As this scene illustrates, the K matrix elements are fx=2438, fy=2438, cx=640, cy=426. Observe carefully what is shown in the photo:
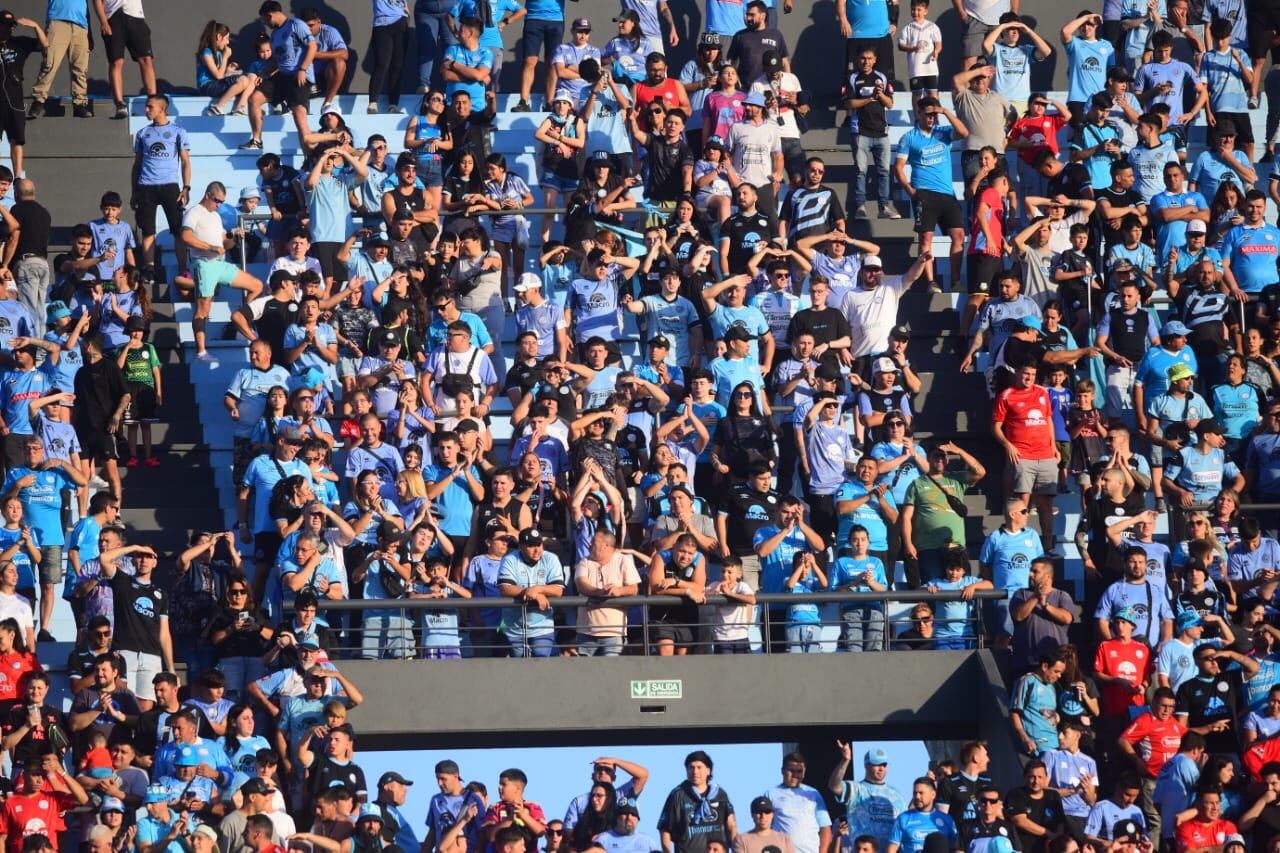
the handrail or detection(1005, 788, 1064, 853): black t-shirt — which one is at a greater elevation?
the handrail

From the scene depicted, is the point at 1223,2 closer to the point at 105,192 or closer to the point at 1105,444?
the point at 1105,444

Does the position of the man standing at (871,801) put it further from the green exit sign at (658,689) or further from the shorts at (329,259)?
the shorts at (329,259)

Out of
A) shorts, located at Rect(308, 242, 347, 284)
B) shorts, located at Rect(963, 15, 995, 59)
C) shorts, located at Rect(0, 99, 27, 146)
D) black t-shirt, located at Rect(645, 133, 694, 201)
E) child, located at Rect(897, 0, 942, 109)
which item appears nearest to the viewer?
shorts, located at Rect(308, 242, 347, 284)

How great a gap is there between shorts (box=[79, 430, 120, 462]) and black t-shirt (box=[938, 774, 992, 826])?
695cm

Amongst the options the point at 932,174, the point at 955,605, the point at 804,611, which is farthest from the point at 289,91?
the point at 955,605

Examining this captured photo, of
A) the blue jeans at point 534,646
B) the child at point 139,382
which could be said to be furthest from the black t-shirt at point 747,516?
the child at point 139,382

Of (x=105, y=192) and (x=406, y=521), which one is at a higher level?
(x=105, y=192)

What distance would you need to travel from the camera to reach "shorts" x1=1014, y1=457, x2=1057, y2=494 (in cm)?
1827

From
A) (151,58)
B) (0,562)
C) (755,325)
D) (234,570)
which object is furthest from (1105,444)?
(151,58)

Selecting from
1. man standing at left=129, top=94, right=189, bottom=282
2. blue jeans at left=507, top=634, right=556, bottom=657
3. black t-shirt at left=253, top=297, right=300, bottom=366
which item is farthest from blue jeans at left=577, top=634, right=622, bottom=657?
man standing at left=129, top=94, right=189, bottom=282

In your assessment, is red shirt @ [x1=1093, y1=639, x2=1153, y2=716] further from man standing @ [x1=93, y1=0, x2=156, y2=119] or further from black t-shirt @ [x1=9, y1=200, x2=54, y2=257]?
man standing @ [x1=93, y1=0, x2=156, y2=119]

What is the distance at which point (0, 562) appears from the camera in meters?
17.0

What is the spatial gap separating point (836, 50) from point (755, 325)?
6449 mm

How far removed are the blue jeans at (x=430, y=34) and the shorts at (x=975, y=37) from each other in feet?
16.3
